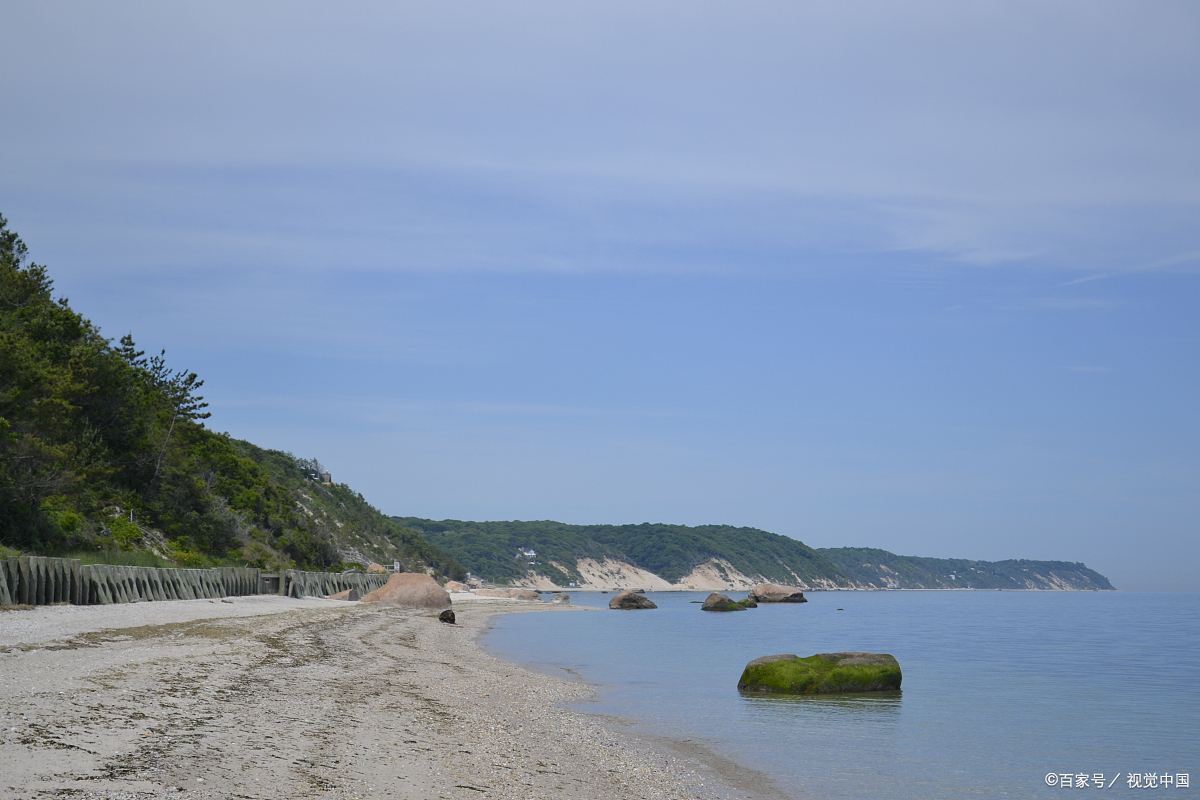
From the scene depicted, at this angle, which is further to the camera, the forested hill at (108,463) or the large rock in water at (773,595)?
the large rock in water at (773,595)

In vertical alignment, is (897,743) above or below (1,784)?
below

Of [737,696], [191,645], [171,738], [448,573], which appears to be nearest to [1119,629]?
[737,696]

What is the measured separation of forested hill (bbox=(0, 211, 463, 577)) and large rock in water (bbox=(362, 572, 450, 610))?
23.4 ft

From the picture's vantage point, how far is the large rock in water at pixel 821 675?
58.7 feet

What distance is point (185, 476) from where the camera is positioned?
4397cm

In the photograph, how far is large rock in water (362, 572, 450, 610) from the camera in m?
49.6

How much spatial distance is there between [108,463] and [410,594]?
18.6 meters

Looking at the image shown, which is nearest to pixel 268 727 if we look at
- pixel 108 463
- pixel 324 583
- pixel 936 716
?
pixel 936 716

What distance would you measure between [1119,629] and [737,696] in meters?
45.8

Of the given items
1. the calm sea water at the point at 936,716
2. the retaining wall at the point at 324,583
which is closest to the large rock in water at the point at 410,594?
the retaining wall at the point at 324,583

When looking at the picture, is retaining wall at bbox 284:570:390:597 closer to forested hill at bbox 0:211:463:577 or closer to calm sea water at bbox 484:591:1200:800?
forested hill at bbox 0:211:463:577

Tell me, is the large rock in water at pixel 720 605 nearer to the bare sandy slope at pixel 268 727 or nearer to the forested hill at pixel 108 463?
the forested hill at pixel 108 463

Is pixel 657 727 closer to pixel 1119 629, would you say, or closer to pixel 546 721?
pixel 546 721

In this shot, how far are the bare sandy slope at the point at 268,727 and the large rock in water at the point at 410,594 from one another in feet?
106
